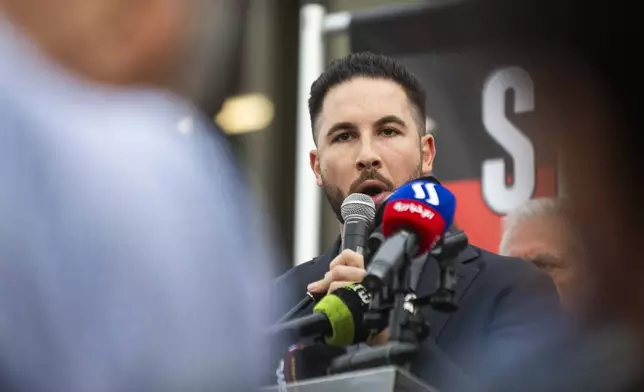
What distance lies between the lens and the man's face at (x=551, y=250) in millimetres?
1833

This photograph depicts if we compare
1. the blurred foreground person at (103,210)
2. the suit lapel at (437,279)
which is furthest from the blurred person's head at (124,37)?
the suit lapel at (437,279)

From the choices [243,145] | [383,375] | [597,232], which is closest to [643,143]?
[597,232]

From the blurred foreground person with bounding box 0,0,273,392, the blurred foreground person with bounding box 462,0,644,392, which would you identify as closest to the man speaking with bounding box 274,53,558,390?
the blurred foreground person with bounding box 462,0,644,392

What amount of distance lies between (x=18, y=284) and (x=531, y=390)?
1.17 meters

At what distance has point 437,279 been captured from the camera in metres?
1.31

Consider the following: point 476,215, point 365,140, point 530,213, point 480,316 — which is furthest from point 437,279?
point 530,213

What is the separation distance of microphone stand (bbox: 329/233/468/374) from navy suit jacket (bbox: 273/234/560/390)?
1.7 inches

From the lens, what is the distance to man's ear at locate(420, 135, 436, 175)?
167cm

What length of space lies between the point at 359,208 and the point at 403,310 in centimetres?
19

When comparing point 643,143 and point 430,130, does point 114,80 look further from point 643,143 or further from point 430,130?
point 643,143

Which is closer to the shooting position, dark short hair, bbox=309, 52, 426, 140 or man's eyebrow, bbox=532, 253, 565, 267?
dark short hair, bbox=309, 52, 426, 140

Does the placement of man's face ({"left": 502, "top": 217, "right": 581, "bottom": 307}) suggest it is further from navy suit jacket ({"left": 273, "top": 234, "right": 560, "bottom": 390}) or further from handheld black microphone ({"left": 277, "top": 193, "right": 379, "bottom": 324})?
handheld black microphone ({"left": 277, "top": 193, "right": 379, "bottom": 324})

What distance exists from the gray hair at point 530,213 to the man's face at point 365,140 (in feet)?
0.66

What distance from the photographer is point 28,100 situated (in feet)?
2.29
